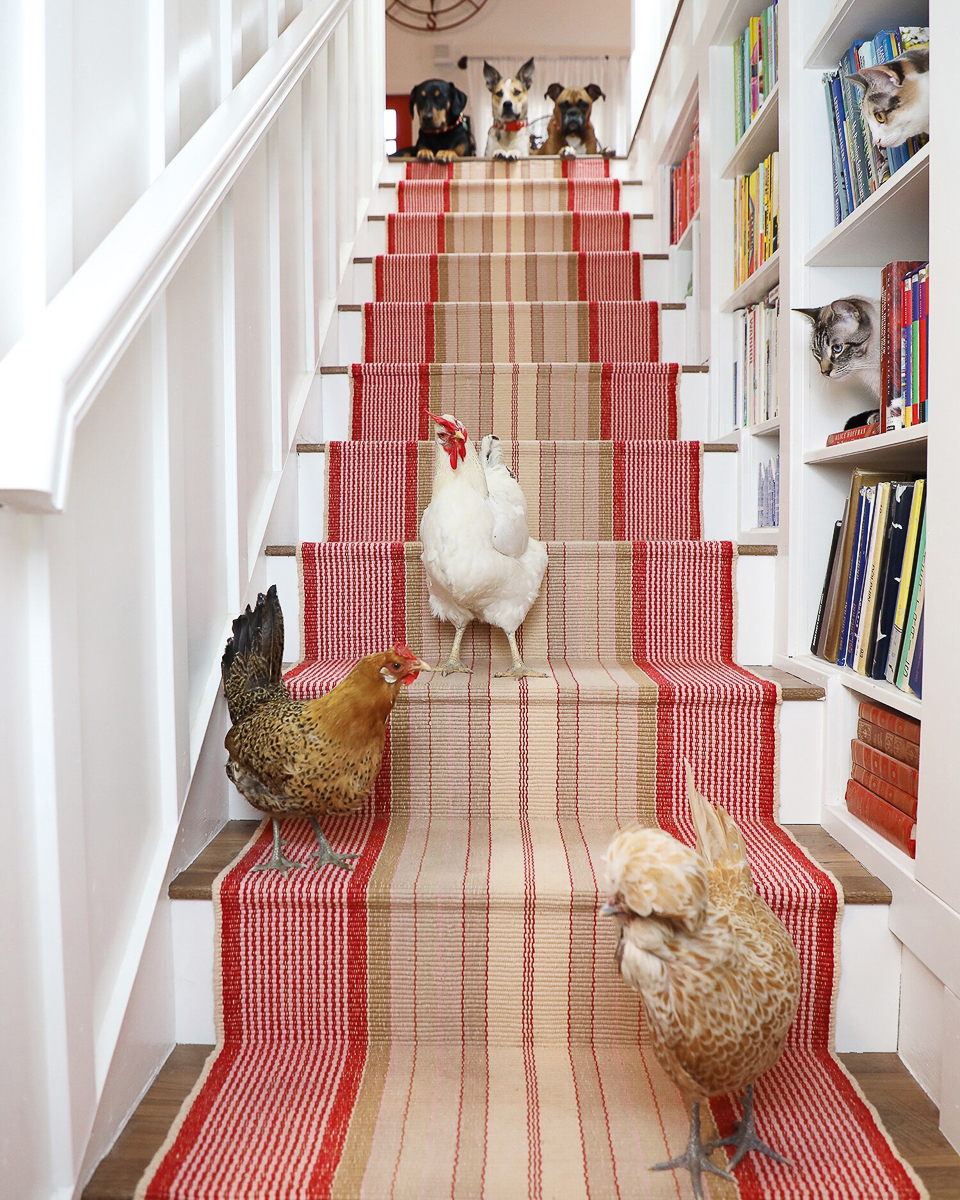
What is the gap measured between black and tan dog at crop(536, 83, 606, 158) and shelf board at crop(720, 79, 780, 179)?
6.26ft

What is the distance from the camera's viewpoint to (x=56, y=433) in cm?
75

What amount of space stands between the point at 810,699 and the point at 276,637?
35.4 inches

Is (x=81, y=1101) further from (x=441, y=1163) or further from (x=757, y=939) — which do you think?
(x=757, y=939)

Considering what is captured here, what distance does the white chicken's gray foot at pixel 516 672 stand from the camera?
170 centimetres

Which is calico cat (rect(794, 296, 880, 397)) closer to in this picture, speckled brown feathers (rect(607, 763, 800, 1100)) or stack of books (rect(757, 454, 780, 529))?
stack of books (rect(757, 454, 780, 529))

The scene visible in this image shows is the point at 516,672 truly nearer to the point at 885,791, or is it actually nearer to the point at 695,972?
the point at 885,791

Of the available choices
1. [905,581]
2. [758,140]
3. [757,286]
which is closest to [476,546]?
[905,581]

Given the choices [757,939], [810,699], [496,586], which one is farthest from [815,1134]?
[496,586]

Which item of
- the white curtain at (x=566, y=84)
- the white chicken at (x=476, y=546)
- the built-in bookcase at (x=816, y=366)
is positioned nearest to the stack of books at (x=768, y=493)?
the built-in bookcase at (x=816, y=366)

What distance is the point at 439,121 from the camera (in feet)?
13.2

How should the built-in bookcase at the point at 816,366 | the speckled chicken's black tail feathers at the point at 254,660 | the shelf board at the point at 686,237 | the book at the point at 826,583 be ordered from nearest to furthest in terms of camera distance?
1. the built-in bookcase at the point at 816,366
2. the speckled chicken's black tail feathers at the point at 254,660
3. the book at the point at 826,583
4. the shelf board at the point at 686,237

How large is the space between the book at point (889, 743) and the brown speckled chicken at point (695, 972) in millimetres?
418

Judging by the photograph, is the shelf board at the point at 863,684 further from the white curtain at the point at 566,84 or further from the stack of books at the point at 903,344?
the white curtain at the point at 566,84

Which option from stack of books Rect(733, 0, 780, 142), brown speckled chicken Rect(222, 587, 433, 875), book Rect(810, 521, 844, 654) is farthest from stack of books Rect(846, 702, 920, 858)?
stack of books Rect(733, 0, 780, 142)
